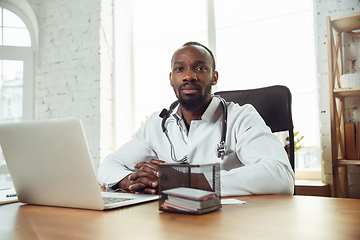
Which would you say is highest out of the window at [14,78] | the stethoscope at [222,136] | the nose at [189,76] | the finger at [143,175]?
the window at [14,78]

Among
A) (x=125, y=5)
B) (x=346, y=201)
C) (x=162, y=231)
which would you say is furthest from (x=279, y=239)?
(x=125, y=5)

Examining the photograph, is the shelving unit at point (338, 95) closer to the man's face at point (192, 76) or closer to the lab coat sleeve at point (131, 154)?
the man's face at point (192, 76)

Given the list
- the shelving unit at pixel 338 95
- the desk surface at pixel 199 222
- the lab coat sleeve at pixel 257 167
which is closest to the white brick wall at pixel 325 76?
the shelving unit at pixel 338 95

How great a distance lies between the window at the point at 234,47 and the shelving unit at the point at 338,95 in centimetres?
30

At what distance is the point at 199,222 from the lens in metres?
0.66

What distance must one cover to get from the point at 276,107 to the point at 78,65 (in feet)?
7.70

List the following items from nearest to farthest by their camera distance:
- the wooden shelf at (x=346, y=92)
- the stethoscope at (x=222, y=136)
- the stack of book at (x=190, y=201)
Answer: the stack of book at (x=190, y=201) < the stethoscope at (x=222, y=136) < the wooden shelf at (x=346, y=92)

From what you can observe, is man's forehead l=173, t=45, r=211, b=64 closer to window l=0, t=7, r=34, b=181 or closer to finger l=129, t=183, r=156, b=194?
finger l=129, t=183, r=156, b=194

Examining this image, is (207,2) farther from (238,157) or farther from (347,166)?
(238,157)

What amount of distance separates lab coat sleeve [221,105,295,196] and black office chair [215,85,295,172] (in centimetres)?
29

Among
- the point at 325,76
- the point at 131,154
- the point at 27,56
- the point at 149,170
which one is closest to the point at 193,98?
the point at 131,154

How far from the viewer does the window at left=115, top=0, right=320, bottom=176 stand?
8.41 feet

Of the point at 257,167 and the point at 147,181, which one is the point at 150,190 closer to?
the point at 147,181

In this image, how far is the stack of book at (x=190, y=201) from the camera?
2.39ft
